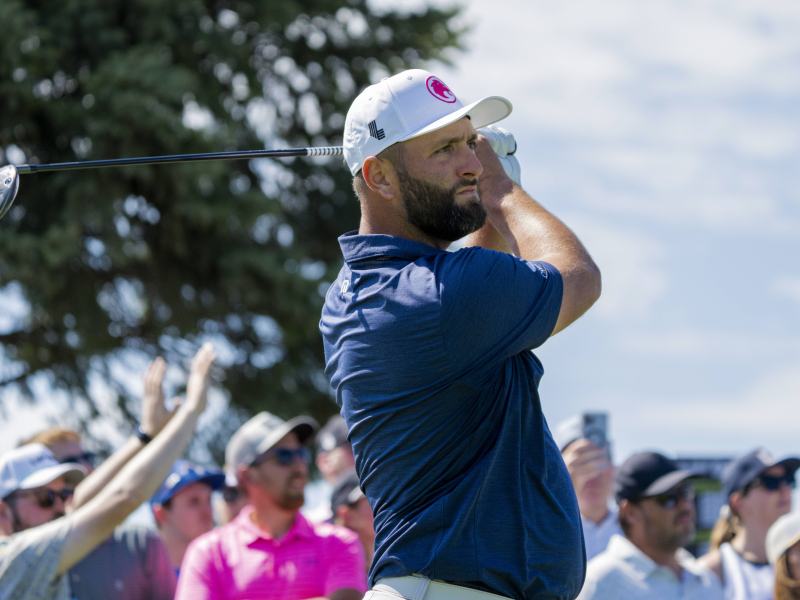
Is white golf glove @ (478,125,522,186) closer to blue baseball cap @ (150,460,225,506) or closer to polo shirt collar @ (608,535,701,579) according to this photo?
polo shirt collar @ (608,535,701,579)

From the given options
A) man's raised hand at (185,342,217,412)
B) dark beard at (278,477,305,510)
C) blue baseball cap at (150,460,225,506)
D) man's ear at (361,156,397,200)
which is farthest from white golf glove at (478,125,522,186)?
blue baseball cap at (150,460,225,506)

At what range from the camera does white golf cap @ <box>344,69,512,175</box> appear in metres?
2.51

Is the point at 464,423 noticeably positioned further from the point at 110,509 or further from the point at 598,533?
the point at 598,533

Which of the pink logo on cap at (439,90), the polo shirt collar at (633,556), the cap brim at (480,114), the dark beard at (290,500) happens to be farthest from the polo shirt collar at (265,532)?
the pink logo on cap at (439,90)

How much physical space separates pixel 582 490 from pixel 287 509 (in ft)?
5.76

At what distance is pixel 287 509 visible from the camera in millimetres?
5156

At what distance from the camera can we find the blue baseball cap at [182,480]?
221 inches

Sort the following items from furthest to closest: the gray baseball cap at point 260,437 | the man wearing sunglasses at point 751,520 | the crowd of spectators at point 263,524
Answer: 1. the gray baseball cap at point 260,437
2. the man wearing sunglasses at point 751,520
3. the crowd of spectators at point 263,524

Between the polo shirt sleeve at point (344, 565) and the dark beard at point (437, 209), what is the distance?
8.79 feet

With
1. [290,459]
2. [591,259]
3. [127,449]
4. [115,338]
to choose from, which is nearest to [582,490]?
[290,459]

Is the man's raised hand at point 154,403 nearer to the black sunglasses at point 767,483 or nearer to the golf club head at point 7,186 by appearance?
the golf club head at point 7,186

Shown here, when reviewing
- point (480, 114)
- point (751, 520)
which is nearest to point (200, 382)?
point (480, 114)

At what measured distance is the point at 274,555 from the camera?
482cm

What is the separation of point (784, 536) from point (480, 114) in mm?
3178
